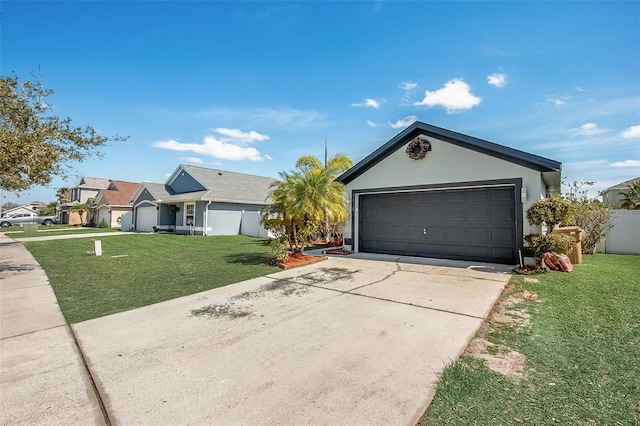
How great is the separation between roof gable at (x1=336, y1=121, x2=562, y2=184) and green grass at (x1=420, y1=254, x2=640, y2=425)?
14.0 ft

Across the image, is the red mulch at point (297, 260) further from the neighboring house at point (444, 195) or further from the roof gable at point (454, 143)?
the roof gable at point (454, 143)

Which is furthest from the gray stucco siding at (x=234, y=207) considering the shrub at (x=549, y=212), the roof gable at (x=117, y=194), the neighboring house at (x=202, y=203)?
the shrub at (x=549, y=212)

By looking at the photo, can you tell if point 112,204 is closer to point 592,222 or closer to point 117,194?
point 117,194

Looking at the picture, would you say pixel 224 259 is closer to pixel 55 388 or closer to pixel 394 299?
pixel 394 299

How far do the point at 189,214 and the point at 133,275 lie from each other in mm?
14670

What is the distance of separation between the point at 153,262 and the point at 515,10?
12.6 metres

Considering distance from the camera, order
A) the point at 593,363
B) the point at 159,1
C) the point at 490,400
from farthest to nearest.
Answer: the point at 159,1 → the point at 593,363 → the point at 490,400

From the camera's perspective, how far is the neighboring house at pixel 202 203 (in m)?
20.3

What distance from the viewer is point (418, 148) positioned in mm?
10094

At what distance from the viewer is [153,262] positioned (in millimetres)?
9617

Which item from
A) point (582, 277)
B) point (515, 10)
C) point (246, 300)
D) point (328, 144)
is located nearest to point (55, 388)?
point (246, 300)

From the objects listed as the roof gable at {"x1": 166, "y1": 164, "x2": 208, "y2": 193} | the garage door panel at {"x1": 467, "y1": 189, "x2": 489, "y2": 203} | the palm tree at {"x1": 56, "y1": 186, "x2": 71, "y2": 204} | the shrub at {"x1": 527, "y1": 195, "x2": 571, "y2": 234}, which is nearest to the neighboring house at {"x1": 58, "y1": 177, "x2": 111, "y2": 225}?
the palm tree at {"x1": 56, "y1": 186, "x2": 71, "y2": 204}

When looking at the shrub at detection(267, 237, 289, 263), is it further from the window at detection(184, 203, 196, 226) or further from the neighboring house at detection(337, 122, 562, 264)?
the window at detection(184, 203, 196, 226)

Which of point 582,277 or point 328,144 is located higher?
point 328,144
